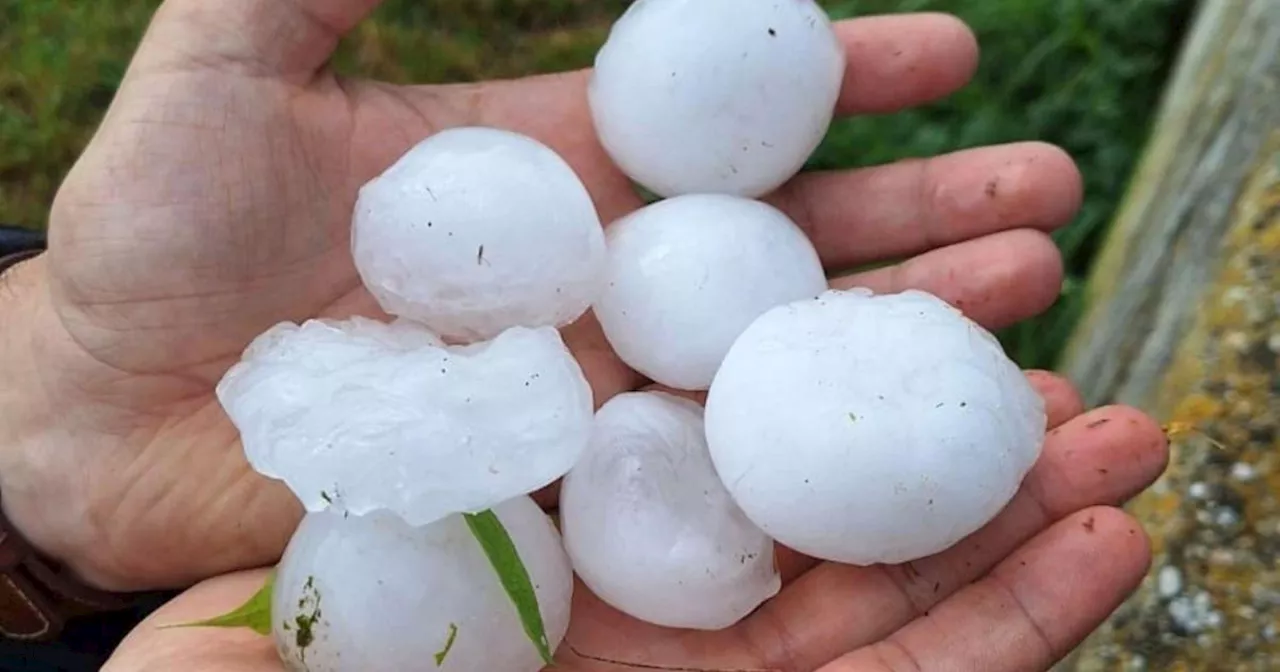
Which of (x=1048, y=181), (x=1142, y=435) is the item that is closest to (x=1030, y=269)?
(x=1048, y=181)

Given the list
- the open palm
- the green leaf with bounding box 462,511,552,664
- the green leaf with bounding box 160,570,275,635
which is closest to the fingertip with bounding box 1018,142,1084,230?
the open palm

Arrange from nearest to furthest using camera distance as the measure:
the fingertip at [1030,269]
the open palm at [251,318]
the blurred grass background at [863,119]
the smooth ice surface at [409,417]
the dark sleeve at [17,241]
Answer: the smooth ice surface at [409,417], the open palm at [251,318], the fingertip at [1030,269], the dark sleeve at [17,241], the blurred grass background at [863,119]

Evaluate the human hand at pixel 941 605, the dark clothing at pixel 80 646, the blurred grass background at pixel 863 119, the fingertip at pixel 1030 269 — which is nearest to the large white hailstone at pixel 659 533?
the human hand at pixel 941 605

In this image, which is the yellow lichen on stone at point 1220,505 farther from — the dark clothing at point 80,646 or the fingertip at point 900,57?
the dark clothing at point 80,646

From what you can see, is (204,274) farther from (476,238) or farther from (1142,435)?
(1142,435)

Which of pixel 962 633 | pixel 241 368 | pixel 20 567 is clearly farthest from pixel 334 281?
pixel 962 633

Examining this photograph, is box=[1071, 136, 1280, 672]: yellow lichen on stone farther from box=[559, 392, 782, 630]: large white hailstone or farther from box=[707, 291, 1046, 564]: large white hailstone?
box=[559, 392, 782, 630]: large white hailstone

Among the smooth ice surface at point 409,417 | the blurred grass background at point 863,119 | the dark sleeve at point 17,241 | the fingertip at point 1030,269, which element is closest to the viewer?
the smooth ice surface at point 409,417
